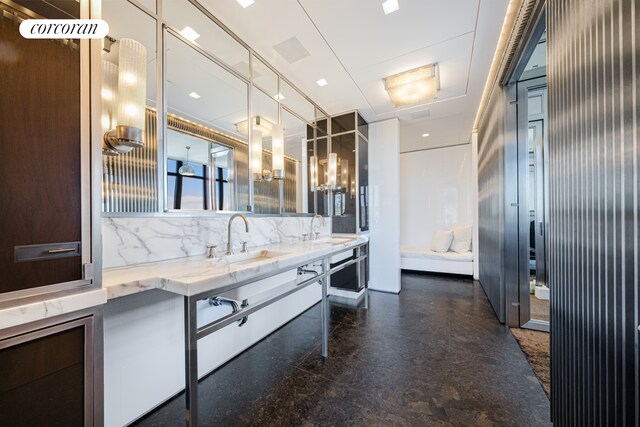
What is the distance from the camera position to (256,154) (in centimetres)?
217

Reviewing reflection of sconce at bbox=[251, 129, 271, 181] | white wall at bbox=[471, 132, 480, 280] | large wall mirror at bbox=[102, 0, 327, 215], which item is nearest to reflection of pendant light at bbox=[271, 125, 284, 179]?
large wall mirror at bbox=[102, 0, 327, 215]

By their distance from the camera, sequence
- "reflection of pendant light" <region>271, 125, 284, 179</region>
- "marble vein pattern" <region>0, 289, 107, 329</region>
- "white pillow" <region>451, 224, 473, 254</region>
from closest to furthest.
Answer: "marble vein pattern" <region>0, 289, 107, 329</region>, "reflection of pendant light" <region>271, 125, 284, 179</region>, "white pillow" <region>451, 224, 473, 254</region>

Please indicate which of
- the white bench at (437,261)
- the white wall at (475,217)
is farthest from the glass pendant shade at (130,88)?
the white bench at (437,261)

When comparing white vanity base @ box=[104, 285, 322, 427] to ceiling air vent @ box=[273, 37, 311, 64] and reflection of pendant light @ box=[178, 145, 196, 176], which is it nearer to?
reflection of pendant light @ box=[178, 145, 196, 176]

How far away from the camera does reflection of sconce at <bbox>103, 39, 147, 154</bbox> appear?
1.19m

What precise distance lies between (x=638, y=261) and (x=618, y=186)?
246 millimetres

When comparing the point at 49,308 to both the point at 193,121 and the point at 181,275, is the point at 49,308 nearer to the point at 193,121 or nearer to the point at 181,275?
the point at 181,275

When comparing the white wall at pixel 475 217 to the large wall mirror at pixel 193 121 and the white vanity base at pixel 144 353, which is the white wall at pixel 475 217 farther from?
the white vanity base at pixel 144 353

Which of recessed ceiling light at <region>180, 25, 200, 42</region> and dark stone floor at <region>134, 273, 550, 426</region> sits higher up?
recessed ceiling light at <region>180, 25, 200, 42</region>

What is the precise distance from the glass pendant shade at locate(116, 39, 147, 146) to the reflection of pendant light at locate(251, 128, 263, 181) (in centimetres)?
97

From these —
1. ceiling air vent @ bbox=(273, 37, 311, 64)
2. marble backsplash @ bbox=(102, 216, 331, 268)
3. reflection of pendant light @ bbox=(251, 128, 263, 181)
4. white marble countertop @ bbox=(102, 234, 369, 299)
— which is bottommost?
white marble countertop @ bbox=(102, 234, 369, 299)

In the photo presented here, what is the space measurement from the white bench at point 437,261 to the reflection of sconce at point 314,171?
111 inches

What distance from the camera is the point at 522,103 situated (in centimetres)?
237

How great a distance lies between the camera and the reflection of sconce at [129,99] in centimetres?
119
